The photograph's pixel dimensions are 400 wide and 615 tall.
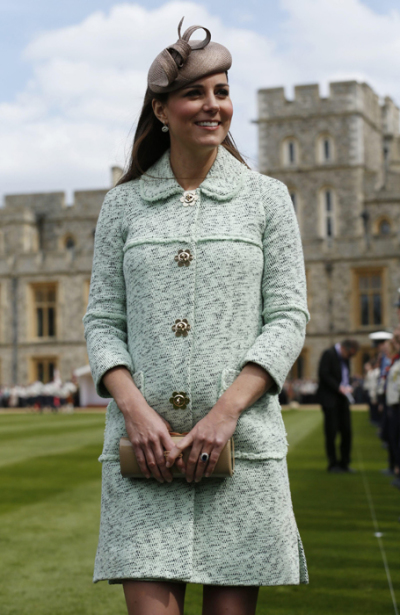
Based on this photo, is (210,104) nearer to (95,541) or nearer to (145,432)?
(145,432)

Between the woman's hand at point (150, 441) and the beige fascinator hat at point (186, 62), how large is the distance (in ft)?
2.62

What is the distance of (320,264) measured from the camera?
3566cm

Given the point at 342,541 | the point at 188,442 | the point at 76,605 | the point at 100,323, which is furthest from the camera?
the point at 342,541

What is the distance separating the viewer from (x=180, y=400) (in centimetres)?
206

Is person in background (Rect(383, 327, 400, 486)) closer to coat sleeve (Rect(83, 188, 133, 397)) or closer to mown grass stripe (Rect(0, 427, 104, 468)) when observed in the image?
mown grass stripe (Rect(0, 427, 104, 468))

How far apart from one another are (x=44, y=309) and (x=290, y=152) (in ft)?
43.0

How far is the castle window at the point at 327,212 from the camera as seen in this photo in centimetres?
3953

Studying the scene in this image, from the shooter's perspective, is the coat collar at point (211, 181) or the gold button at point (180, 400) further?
the coat collar at point (211, 181)

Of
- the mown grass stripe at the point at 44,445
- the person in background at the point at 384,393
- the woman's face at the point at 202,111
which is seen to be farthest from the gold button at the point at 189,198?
the mown grass stripe at the point at 44,445

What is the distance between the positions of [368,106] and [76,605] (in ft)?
127

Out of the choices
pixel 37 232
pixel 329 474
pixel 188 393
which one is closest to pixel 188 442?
pixel 188 393

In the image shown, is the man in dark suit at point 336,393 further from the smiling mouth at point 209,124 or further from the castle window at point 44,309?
the castle window at point 44,309

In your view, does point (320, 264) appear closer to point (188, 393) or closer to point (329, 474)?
point (329, 474)

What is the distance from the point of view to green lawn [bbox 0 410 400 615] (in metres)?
4.39
